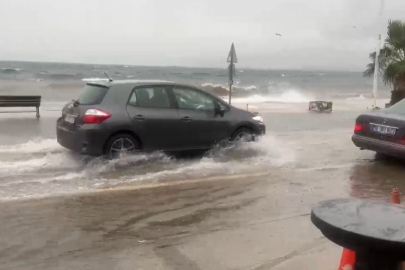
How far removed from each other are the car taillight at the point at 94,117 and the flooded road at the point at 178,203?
26.9 inches

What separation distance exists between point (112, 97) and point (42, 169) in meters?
1.67

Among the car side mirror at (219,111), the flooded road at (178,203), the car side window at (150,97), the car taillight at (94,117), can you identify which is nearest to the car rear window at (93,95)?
the car taillight at (94,117)

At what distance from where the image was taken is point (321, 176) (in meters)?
8.16

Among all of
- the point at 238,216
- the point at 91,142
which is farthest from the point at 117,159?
the point at 238,216

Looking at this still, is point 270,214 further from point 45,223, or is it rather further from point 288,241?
point 45,223

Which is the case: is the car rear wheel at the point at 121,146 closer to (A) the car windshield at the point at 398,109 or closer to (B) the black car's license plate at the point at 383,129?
(B) the black car's license plate at the point at 383,129

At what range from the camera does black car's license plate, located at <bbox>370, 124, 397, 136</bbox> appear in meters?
8.70

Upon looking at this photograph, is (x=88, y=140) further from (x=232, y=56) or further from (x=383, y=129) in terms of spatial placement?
(x=232, y=56)

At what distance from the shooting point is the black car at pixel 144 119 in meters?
8.13

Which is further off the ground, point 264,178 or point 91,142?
point 91,142

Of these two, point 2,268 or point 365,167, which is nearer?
point 2,268

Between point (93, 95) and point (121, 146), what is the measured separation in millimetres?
1041

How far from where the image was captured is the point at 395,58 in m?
19.7

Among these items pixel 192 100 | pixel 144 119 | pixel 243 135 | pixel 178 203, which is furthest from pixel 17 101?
pixel 178 203
